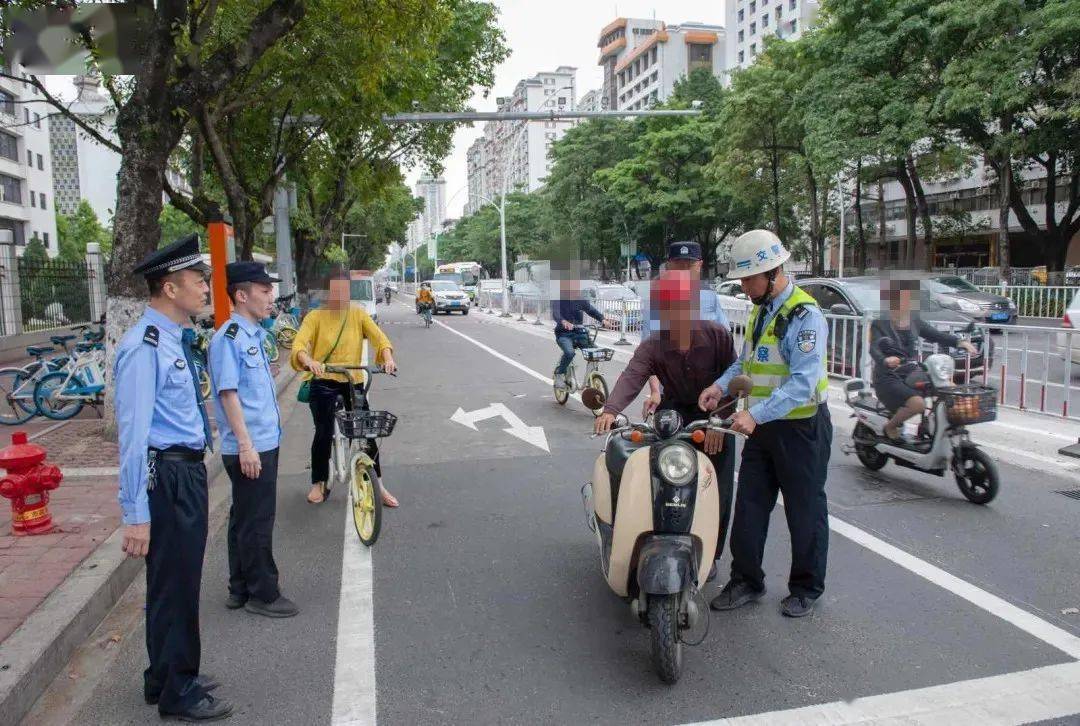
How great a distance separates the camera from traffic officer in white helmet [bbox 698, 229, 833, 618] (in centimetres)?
372

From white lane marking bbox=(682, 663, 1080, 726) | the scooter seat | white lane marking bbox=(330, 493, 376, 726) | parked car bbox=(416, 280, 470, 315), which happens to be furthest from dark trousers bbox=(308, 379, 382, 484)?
parked car bbox=(416, 280, 470, 315)

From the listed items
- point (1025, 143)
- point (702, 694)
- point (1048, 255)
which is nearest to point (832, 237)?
point (1048, 255)

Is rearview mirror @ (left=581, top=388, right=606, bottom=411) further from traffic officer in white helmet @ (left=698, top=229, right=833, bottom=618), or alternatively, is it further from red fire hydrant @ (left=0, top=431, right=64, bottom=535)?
red fire hydrant @ (left=0, top=431, right=64, bottom=535)

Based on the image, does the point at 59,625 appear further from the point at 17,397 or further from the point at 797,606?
the point at 17,397

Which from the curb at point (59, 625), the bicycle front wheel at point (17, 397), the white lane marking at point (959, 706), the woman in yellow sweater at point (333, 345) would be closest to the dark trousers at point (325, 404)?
the woman in yellow sweater at point (333, 345)

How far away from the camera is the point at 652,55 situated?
8888 centimetres

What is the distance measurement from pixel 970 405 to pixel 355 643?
174 inches

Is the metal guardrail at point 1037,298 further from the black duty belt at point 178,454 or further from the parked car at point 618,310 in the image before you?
the black duty belt at point 178,454

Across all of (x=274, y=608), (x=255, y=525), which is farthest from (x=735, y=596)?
(x=255, y=525)

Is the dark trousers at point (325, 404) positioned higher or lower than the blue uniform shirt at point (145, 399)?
lower

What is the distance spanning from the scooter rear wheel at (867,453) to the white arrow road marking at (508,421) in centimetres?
282

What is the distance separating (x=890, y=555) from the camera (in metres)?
4.77

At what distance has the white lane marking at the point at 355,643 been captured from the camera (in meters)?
3.20

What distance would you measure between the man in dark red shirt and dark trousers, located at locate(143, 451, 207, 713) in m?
2.02
